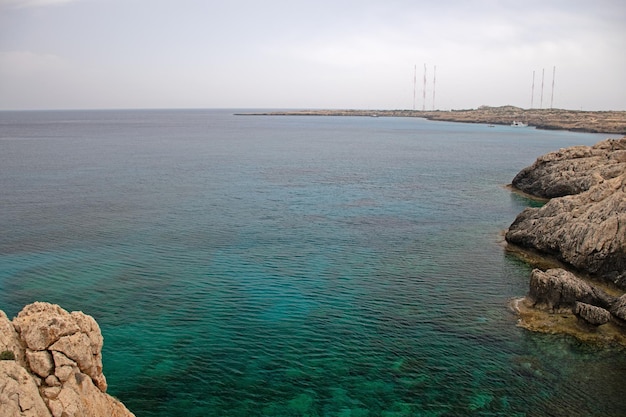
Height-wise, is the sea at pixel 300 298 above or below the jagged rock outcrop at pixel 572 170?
below

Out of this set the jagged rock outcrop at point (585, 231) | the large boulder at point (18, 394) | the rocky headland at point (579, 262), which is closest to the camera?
the large boulder at point (18, 394)

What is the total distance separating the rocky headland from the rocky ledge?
30.6m

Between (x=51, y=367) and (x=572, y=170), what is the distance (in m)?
83.5

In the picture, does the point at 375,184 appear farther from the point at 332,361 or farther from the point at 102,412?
the point at 102,412

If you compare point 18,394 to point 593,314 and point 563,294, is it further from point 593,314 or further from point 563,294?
point 563,294

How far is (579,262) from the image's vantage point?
48.8 m

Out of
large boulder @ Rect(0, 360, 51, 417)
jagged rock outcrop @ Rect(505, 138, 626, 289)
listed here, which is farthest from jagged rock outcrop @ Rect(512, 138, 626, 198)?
large boulder @ Rect(0, 360, 51, 417)

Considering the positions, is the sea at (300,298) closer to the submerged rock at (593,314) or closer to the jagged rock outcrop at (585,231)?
the submerged rock at (593,314)

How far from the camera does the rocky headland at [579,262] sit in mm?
39031

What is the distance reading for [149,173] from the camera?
11400 centimetres

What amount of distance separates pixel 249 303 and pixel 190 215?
110ft

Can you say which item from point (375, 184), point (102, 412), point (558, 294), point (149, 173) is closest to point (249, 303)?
point (102, 412)

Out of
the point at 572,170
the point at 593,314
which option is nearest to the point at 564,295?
the point at 593,314

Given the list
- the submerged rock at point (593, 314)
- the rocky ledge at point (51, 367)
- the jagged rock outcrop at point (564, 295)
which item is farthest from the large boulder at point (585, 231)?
the rocky ledge at point (51, 367)
